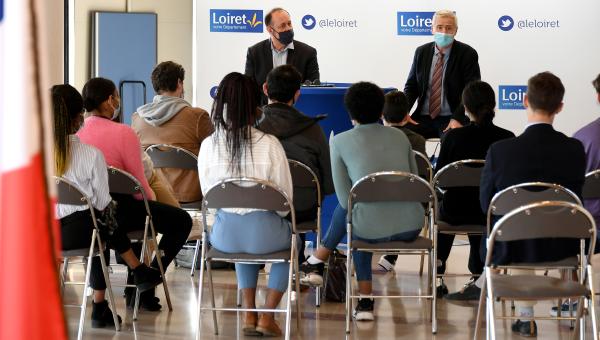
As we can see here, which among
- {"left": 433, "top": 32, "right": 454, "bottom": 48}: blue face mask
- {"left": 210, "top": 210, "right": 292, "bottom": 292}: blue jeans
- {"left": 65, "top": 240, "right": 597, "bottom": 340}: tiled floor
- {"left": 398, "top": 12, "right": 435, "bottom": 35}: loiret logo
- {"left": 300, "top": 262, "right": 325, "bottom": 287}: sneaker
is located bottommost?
{"left": 65, "top": 240, "right": 597, "bottom": 340}: tiled floor

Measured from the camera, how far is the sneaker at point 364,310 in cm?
476

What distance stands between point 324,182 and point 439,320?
3.20 feet

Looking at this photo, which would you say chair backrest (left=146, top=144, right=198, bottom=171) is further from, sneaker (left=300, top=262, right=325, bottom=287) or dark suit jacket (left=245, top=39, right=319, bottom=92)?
dark suit jacket (left=245, top=39, right=319, bottom=92)

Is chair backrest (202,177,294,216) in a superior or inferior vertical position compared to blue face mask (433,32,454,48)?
inferior

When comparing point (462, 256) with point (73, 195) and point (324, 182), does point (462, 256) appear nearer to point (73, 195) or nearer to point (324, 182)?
point (324, 182)

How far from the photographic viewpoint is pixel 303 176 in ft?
16.0

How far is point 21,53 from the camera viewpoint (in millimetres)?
753

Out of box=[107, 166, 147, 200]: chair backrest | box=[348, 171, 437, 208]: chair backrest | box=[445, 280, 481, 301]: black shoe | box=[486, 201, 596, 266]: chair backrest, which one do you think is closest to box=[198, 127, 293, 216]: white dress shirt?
box=[348, 171, 437, 208]: chair backrest

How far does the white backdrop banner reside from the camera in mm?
9414

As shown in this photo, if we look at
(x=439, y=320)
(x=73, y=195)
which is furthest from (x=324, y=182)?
(x=73, y=195)

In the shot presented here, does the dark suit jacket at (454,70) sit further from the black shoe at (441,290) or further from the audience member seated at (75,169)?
the audience member seated at (75,169)

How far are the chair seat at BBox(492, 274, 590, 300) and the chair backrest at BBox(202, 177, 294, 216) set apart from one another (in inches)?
38.4

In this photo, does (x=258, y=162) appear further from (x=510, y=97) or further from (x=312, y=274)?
(x=510, y=97)

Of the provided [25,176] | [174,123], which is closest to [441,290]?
[174,123]
